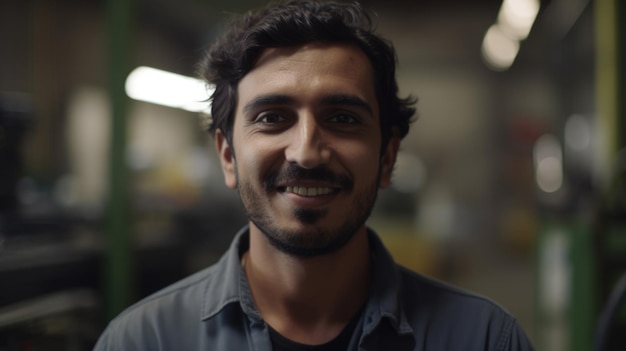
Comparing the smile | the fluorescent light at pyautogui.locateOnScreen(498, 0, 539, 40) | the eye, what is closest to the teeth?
the smile

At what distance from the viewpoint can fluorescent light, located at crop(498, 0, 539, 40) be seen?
17.0 ft

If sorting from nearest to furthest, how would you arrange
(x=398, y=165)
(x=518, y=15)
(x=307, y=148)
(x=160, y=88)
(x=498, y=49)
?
(x=307, y=148) < (x=398, y=165) < (x=160, y=88) < (x=518, y=15) < (x=498, y=49)

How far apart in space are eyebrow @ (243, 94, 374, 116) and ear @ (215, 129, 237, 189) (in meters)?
0.16

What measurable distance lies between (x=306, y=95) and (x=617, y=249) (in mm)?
2191

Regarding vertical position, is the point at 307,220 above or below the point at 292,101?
below

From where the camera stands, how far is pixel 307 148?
4.05 feet

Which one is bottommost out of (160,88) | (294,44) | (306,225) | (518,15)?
(306,225)

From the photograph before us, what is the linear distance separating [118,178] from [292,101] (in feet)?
5.63

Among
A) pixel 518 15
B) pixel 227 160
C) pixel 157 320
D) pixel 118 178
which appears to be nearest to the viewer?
pixel 157 320

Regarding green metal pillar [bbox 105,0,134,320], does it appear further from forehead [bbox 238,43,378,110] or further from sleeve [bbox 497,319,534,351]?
sleeve [bbox 497,319,534,351]

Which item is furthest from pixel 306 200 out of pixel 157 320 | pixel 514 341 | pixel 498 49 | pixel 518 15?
pixel 498 49

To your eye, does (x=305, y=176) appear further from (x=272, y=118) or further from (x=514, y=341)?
(x=514, y=341)

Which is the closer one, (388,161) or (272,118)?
(272,118)

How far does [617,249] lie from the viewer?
9.46 ft
